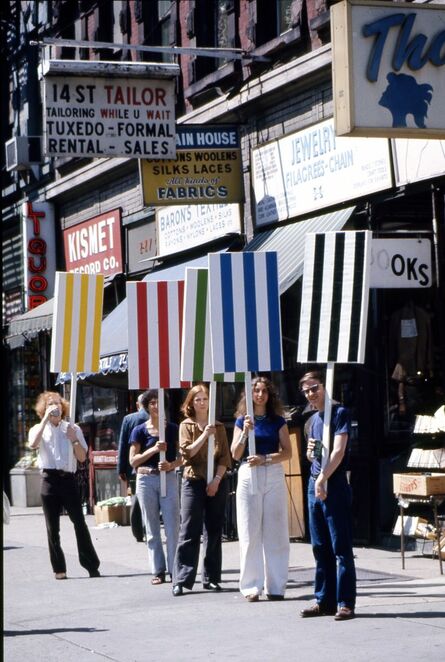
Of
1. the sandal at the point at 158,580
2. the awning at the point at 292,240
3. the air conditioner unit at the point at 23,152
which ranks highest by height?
the air conditioner unit at the point at 23,152

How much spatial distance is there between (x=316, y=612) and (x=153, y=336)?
358cm

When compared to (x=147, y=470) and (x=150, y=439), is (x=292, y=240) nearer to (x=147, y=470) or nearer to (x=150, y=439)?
(x=150, y=439)

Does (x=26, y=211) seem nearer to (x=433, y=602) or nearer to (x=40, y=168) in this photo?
(x=40, y=168)

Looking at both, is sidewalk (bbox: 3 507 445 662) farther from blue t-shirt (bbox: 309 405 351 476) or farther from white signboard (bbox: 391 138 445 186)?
white signboard (bbox: 391 138 445 186)

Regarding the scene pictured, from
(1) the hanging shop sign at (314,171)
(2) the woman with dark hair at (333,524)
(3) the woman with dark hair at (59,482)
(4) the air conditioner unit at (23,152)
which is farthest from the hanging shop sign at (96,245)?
(2) the woman with dark hair at (333,524)

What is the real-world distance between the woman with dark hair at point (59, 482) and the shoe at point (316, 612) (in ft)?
12.7

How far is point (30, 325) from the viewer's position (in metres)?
22.8

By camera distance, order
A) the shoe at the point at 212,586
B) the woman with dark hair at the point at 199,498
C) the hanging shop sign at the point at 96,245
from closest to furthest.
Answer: the woman with dark hair at the point at 199,498 → the shoe at the point at 212,586 → the hanging shop sign at the point at 96,245

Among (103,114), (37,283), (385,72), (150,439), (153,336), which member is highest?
(103,114)

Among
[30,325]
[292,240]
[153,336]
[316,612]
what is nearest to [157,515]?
[153,336]

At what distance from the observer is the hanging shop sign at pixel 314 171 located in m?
14.2

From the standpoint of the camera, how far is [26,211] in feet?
82.0

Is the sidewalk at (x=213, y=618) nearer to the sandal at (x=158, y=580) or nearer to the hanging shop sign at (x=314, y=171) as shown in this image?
the sandal at (x=158, y=580)

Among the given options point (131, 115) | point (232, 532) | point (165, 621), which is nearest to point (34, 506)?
point (232, 532)
